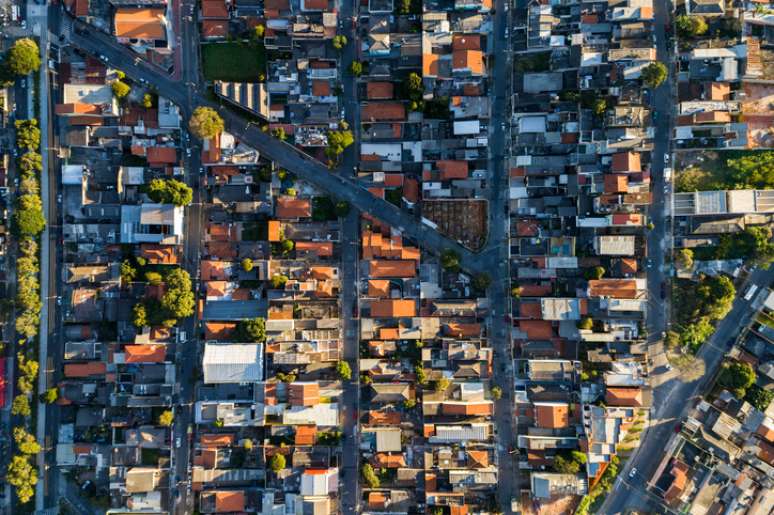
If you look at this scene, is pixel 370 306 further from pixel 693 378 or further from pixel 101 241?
pixel 693 378

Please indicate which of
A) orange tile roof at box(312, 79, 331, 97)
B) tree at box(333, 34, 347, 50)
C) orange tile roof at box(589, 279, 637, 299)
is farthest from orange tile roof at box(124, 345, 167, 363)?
orange tile roof at box(589, 279, 637, 299)

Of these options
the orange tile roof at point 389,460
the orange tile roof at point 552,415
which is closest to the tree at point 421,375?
the orange tile roof at point 389,460

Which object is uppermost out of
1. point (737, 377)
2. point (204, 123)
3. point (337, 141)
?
point (204, 123)

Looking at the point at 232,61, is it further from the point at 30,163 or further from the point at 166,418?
the point at 166,418

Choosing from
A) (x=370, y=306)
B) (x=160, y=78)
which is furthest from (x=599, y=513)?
(x=160, y=78)

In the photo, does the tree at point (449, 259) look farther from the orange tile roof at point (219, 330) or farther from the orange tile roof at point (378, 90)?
Answer: the orange tile roof at point (219, 330)

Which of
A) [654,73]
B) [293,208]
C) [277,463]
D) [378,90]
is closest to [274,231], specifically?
[293,208]

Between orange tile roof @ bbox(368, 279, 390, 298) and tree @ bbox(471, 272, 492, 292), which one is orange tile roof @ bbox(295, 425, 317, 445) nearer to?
orange tile roof @ bbox(368, 279, 390, 298)
